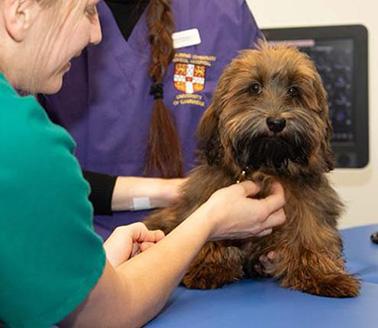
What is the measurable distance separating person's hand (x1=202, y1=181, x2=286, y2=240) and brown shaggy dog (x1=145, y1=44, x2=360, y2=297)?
0.06 m

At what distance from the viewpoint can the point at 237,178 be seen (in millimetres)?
1722

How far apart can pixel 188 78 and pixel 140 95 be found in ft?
0.54

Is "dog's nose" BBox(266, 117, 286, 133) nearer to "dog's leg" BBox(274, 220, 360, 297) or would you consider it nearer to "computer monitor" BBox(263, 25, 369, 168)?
"dog's leg" BBox(274, 220, 360, 297)

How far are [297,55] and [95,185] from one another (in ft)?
2.37

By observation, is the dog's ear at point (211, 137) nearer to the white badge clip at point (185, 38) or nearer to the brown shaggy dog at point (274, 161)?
the brown shaggy dog at point (274, 161)

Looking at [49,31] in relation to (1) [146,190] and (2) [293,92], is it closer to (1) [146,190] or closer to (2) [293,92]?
(2) [293,92]

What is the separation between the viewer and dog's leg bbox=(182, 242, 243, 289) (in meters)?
1.58

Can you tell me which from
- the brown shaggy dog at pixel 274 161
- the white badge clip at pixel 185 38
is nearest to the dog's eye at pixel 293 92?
the brown shaggy dog at pixel 274 161

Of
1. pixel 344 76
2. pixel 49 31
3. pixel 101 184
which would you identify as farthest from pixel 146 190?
pixel 344 76

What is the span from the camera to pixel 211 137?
5.69 feet

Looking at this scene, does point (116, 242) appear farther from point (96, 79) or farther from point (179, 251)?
point (96, 79)

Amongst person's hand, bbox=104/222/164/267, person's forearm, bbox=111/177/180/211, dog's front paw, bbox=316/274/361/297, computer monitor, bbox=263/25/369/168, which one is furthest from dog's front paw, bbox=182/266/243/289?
computer monitor, bbox=263/25/369/168

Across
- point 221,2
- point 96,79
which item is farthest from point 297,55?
point 96,79

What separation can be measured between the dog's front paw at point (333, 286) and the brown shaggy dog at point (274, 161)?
0.02m
